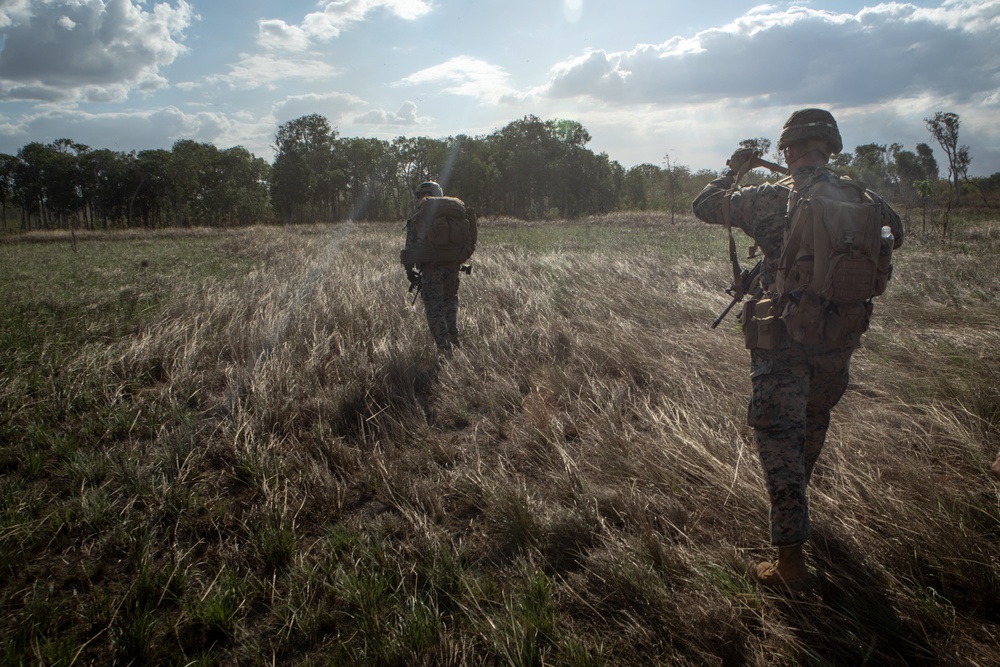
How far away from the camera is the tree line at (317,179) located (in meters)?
53.6

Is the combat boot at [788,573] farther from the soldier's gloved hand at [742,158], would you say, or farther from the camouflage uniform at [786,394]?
the soldier's gloved hand at [742,158]

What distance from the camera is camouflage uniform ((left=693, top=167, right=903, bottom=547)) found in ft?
7.42

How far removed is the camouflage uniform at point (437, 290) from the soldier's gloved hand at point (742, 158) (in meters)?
3.36

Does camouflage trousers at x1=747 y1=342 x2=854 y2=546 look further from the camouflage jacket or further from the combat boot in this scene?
the camouflage jacket

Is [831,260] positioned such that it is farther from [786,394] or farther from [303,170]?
[303,170]

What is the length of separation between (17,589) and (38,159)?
67.0 m

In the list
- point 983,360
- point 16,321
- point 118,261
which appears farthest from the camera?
point 118,261

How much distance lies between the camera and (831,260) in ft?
7.00

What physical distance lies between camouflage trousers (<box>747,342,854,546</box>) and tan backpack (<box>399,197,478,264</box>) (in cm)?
364

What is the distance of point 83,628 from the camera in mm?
2242

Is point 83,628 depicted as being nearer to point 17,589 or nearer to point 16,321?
point 17,589

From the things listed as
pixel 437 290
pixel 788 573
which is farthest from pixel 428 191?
pixel 788 573

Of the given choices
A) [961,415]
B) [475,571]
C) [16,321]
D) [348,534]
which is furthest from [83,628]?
[16,321]

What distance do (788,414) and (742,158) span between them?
4.02ft
